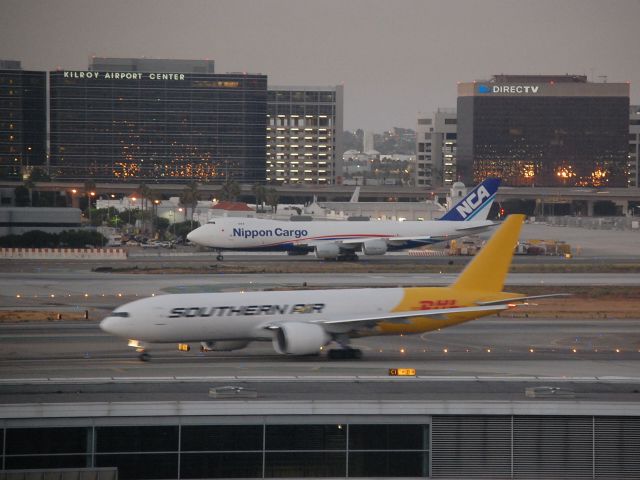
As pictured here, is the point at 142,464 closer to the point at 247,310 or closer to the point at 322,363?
the point at 322,363

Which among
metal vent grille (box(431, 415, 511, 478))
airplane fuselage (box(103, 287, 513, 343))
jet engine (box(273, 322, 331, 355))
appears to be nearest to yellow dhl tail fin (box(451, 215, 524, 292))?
airplane fuselage (box(103, 287, 513, 343))

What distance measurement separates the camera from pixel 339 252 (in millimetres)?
98375

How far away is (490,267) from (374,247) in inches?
2014

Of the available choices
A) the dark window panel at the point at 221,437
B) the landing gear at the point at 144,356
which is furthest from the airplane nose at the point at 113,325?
the dark window panel at the point at 221,437

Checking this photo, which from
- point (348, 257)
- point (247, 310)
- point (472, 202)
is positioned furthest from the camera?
point (472, 202)

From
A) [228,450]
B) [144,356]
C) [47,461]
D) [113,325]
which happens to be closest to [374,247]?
[144,356]

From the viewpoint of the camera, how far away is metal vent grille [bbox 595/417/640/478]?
29141mm

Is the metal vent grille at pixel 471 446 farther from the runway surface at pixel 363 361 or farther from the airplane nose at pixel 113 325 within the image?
the airplane nose at pixel 113 325

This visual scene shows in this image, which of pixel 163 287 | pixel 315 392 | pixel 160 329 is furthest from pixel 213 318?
pixel 163 287

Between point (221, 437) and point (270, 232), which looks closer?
point (221, 437)

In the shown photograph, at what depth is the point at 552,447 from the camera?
1161 inches

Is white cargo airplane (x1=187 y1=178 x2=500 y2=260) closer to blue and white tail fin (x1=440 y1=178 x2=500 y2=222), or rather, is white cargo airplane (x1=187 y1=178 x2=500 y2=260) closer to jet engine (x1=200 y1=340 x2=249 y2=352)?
blue and white tail fin (x1=440 y1=178 x2=500 y2=222)

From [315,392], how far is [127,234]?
114m

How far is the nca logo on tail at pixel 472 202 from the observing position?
4126 inches
